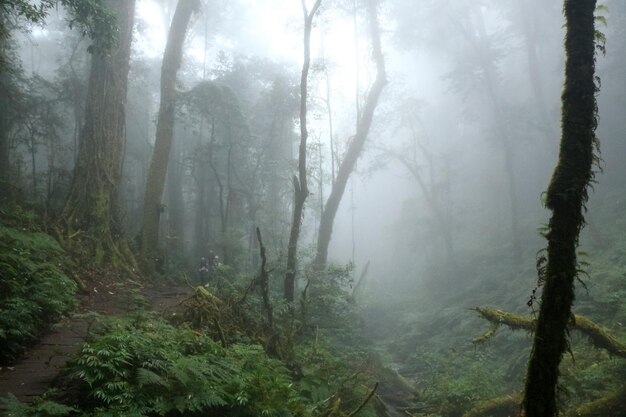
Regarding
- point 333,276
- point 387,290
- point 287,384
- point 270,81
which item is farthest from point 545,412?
point 387,290

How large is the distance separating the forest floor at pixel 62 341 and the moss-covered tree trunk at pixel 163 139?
447cm

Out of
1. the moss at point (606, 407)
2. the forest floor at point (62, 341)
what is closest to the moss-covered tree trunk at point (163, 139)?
the forest floor at point (62, 341)

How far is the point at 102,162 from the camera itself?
1255 cm

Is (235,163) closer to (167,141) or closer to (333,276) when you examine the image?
(167,141)

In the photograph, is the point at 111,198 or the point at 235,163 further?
the point at 235,163

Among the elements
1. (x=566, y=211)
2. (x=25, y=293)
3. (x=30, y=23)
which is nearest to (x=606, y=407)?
(x=566, y=211)

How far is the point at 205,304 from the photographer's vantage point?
7.48m

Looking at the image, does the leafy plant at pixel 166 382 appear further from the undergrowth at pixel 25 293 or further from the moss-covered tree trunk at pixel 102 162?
the moss-covered tree trunk at pixel 102 162

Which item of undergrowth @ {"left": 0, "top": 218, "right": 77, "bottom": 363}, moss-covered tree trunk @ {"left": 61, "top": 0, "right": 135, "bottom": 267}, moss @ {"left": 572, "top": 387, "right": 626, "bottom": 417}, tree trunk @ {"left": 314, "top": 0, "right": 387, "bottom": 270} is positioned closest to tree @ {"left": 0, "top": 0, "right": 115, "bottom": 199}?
moss-covered tree trunk @ {"left": 61, "top": 0, "right": 135, "bottom": 267}

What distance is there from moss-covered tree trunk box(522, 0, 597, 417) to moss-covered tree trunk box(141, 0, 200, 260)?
12967mm

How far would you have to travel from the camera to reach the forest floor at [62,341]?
176 inches

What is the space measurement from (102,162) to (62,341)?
7.97 meters

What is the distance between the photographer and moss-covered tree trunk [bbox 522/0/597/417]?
3.87m

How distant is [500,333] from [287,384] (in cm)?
1066
